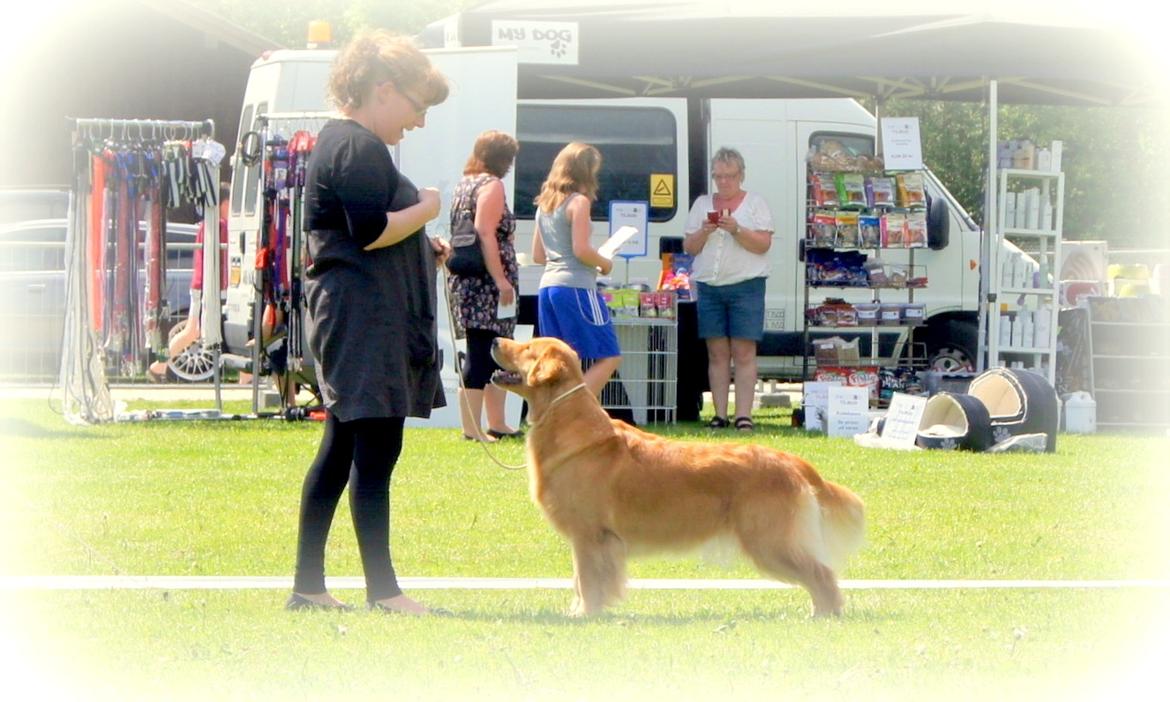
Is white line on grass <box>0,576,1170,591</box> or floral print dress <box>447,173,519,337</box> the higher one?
floral print dress <box>447,173,519,337</box>

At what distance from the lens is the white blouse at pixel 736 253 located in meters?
11.2

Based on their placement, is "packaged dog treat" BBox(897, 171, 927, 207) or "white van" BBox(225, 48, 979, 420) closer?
"white van" BBox(225, 48, 979, 420)

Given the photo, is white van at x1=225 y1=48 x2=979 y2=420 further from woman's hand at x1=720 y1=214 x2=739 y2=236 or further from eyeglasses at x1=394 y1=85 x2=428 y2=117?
eyeglasses at x1=394 y1=85 x2=428 y2=117

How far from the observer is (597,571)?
5.15 m

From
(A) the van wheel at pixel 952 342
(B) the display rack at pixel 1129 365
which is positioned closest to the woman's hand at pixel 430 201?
(B) the display rack at pixel 1129 365

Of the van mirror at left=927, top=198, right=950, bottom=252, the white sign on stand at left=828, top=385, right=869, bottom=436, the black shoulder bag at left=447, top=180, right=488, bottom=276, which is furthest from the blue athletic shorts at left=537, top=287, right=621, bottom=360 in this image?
the van mirror at left=927, top=198, right=950, bottom=252

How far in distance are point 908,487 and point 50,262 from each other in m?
10.3

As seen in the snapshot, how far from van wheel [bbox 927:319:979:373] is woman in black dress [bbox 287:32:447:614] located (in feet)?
30.2

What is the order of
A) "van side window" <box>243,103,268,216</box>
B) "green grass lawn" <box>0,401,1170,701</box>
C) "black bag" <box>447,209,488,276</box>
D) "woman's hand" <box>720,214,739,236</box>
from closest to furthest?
"green grass lawn" <box>0,401,1170,701</box>
"black bag" <box>447,209,488,276</box>
"woman's hand" <box>720,214,739,236</box>
"van side window" <box>243,103,268,216</box>

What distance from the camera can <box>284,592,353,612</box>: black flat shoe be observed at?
5078 millimetres

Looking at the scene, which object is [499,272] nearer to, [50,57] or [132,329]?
[132,329]

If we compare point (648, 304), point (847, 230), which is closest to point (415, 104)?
point (648, 304)

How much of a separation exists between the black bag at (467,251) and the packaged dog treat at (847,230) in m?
3.72

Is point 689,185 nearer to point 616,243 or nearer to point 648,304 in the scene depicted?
point 648,304
